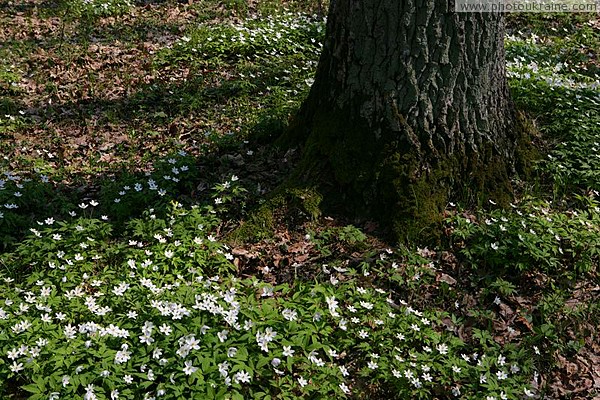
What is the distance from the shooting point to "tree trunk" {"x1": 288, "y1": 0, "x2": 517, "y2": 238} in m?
4.01

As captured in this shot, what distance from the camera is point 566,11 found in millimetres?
9617

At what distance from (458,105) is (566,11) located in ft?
22.4

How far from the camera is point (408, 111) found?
411 cm

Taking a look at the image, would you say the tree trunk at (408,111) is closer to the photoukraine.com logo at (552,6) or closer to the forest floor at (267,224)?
the forest floor at (267,224)

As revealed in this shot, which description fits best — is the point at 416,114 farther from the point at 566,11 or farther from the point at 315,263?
the point at 566,11

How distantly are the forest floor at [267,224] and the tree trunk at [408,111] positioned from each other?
25 centimetres

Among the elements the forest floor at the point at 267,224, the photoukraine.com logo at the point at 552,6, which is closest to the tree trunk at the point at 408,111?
the forest floor at the point at 267,224

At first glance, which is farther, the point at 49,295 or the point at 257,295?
the point at 257,295

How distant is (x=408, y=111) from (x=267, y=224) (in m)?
1.32

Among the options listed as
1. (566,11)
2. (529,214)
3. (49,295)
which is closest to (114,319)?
(49,295)

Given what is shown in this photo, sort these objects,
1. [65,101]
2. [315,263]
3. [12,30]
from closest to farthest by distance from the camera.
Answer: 1. [315,263]
2. [65,101]
3. [12,30]

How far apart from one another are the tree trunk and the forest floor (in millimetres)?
252

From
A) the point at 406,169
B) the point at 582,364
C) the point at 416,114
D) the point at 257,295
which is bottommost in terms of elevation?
the point at 582,364

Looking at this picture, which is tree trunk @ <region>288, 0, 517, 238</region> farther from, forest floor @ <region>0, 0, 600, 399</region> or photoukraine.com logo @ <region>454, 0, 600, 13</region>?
photoukraine.com logo @ <region>454, 0, 600, 13</region>
